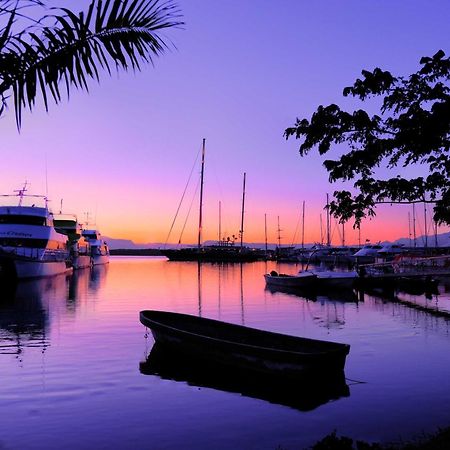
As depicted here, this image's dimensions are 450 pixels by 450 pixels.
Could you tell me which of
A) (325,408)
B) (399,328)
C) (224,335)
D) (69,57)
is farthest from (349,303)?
(69,57)

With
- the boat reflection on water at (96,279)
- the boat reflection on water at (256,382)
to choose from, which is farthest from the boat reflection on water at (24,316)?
the boat reflection on water at (256,382)

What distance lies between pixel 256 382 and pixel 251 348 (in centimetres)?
94

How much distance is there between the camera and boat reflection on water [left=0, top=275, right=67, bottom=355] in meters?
22.3

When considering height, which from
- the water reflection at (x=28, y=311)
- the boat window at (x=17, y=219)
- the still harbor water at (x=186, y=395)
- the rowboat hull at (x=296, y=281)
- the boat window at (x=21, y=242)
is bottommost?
the still harbor water at (x=186, y=395)

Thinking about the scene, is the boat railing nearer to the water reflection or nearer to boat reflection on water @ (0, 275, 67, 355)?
the water reflection

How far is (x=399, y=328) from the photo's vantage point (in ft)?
88.3

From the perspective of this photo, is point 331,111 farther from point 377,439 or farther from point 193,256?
point 193,256

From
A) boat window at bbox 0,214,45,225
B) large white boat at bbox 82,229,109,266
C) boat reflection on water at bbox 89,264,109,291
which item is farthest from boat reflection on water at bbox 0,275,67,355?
large white boat at bbox 82,229,109,266

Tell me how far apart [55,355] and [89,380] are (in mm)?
4493

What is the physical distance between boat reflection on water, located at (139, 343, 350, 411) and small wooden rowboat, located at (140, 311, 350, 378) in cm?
24

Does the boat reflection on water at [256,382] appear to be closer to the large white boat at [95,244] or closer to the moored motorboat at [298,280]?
the moored motorboat at [298,280]

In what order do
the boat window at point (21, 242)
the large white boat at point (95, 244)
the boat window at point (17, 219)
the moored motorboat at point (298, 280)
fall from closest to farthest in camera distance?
1. the moored motorboat at point (298, 280)
2. the boat window at point (21, 242)
3. the boat window at point (17, 219)
4. the large white boat at point (95, 244)

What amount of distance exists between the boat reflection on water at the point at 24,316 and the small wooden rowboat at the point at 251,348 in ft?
17.6

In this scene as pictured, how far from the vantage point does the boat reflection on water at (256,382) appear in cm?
1394
